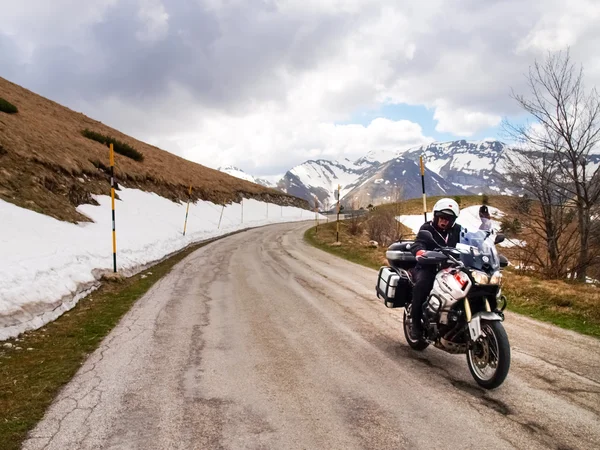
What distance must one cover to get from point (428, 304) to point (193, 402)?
122 inches

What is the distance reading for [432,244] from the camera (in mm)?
5383

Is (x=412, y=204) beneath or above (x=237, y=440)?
above

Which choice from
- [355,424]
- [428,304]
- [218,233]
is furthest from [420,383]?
[218,233]

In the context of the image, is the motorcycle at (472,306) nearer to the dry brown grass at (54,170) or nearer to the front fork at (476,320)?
the front fork at (476,320)

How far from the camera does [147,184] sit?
107 ft

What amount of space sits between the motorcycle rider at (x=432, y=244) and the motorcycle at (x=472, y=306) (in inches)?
4.8

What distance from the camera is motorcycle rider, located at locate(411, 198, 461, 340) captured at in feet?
17.5

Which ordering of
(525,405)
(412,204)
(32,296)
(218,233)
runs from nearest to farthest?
(525,405), (32,296), (218,233), (412,204)

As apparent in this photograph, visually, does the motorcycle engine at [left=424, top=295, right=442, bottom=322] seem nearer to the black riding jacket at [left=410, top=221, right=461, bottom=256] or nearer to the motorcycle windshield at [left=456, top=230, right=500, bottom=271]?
the motorcycle windshield at [left=456, top=230, right=500, bottom=271]

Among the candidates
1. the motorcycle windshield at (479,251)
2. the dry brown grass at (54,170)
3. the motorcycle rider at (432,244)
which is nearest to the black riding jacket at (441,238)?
the motorcycle rider at (432,244)

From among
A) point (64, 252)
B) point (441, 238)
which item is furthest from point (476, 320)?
point (64, 252)

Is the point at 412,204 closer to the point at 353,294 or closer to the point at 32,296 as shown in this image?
the point at 353,294

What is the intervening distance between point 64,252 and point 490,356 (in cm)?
1090

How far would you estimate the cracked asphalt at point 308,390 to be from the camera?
11.4 feet
